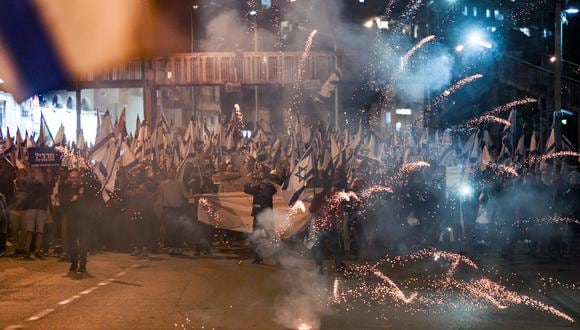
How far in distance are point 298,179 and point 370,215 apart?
192 centimetres

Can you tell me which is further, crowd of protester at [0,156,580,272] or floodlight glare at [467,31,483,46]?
floodlight glare at [467,31,483,46]

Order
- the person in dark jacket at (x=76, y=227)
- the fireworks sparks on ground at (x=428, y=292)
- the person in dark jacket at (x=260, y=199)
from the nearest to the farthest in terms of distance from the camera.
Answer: the fireworks sparks on ground at (x=428, y=292) → the person in dark jacket at (x=76, y=227) → the person in dark jacket at (x=260, y=199)

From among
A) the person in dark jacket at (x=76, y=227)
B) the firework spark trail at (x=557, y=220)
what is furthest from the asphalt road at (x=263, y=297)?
the firework spark trail at (x=557, y=220)

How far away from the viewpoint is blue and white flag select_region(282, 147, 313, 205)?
15242 mm

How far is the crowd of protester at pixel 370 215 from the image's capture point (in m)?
15.7

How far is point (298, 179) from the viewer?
15.4 metres

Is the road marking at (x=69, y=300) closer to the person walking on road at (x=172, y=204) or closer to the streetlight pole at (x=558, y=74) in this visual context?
the person walking on road at (x=172, y=204)

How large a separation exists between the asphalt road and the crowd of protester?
1.33 metres

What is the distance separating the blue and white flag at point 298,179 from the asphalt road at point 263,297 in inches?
53.9

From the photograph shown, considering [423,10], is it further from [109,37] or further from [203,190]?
[109,37]

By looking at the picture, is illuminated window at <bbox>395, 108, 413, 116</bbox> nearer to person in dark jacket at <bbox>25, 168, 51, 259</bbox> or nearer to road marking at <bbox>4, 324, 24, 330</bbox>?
person in dark jacket at <bbox>25, 168, 51, 259</bbox>

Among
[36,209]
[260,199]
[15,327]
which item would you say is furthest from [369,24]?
[15,327]

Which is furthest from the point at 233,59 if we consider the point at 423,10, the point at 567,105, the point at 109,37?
the point at 567,105

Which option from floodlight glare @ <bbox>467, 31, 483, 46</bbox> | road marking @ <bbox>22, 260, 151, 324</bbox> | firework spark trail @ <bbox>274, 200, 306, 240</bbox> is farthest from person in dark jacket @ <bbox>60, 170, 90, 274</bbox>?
floodlight glare @ <bbox>467, 31, 483, 46</bbox>
